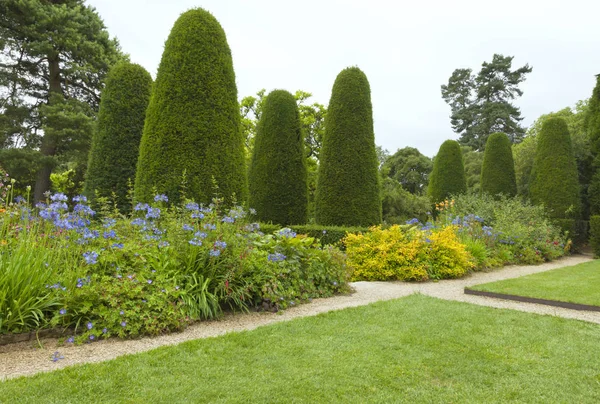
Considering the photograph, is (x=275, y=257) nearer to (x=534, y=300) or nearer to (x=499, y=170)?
(x=534, y=300)

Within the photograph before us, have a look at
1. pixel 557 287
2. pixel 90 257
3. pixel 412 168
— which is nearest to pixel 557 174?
pixel 557 287

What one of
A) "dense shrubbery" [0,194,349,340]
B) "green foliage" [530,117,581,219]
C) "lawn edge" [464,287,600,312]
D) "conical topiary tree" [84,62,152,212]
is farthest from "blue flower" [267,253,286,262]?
"green foliage" [530,117,581,219]

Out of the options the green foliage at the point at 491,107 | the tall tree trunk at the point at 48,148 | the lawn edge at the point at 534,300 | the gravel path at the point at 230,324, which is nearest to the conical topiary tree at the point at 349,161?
the gravel path at the point at 230,324

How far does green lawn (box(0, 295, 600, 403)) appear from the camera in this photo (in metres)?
2.45

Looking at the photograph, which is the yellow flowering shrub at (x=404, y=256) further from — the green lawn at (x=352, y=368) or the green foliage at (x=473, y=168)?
the green foliage at (x=473, y=168)

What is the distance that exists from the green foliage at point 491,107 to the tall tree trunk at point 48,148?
3038cm

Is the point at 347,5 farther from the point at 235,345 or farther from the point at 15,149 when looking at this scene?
the point at 15,149

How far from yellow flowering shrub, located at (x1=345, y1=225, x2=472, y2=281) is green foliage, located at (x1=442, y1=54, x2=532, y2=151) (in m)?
28.5

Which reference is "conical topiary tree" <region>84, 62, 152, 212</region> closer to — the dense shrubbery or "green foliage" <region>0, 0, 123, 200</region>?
the dense shrubbery

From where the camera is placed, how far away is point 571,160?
14.5 meters

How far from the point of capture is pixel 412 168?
29266mm

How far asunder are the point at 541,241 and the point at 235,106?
30.3ft

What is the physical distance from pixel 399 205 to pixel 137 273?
11754 mm

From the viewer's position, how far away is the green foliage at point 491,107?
3378 centimetres
